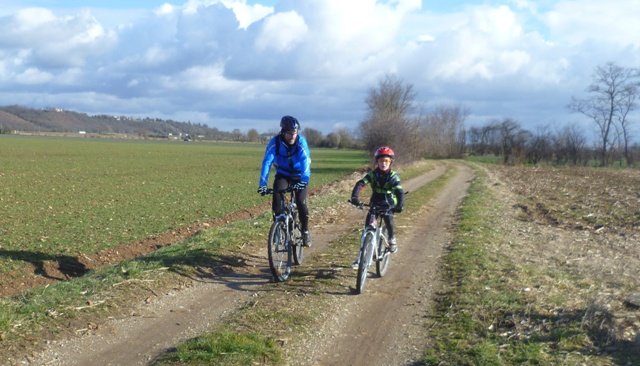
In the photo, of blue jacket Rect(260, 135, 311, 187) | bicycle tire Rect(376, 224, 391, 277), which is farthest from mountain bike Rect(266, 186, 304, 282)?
bicycle tire Rect(376, 224, 391, 277)

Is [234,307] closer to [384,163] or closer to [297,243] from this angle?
[297,243]

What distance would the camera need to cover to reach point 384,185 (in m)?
8.84

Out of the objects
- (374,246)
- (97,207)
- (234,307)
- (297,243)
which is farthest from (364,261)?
(97,207)

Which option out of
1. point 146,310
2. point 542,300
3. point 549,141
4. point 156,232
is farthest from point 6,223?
point 549,141

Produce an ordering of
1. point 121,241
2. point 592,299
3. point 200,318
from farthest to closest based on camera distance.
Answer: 1. point 121,241
2. point 592,299
3. point 200,318

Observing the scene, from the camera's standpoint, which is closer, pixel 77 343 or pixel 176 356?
pixel 176 356

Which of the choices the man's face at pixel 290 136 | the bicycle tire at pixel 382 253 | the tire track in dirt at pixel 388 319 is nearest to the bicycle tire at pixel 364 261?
the tire track in dirt at pixel 388 319

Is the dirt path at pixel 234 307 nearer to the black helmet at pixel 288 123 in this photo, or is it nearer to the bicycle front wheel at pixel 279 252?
the bicycle front wheel at pixel 279 252

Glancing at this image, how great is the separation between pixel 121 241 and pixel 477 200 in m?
13.3

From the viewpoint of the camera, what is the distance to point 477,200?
72.9 ft

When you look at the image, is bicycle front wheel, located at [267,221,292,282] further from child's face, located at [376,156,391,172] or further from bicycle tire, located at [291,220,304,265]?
child's face, located at [376,156,391,172]

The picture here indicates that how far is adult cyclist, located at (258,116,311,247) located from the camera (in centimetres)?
884

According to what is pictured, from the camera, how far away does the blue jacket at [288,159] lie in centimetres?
892

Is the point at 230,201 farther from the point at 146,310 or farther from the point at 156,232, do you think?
the point at 146,310
